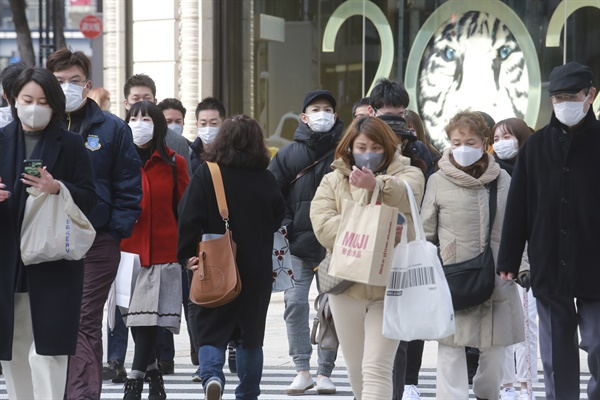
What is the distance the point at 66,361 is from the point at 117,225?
1089 mm

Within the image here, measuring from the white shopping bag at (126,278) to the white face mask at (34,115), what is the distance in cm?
204

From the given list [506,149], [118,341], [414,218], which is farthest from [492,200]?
[118,341]

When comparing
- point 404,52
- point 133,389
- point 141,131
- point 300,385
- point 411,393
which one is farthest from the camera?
point 404,52

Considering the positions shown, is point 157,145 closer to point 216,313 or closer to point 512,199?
point 216,313

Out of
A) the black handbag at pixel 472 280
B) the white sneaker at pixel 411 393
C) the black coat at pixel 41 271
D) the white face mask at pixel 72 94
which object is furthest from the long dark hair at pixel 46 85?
the white sneaker at pixel 411 393

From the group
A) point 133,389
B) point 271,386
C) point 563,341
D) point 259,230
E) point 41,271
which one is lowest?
point 271,386

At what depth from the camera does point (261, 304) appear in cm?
727

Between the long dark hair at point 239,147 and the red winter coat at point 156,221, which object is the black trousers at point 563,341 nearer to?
the long dark hair at point 239,147

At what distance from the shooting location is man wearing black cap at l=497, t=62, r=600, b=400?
22.1 feet

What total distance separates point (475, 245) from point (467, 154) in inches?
21.7

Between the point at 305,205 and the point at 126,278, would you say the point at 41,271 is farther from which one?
the point at 305,205

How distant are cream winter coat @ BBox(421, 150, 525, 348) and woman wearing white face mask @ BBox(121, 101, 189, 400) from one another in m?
2.00

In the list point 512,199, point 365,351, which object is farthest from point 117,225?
point 512,199

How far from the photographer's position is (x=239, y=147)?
727 centimetres
